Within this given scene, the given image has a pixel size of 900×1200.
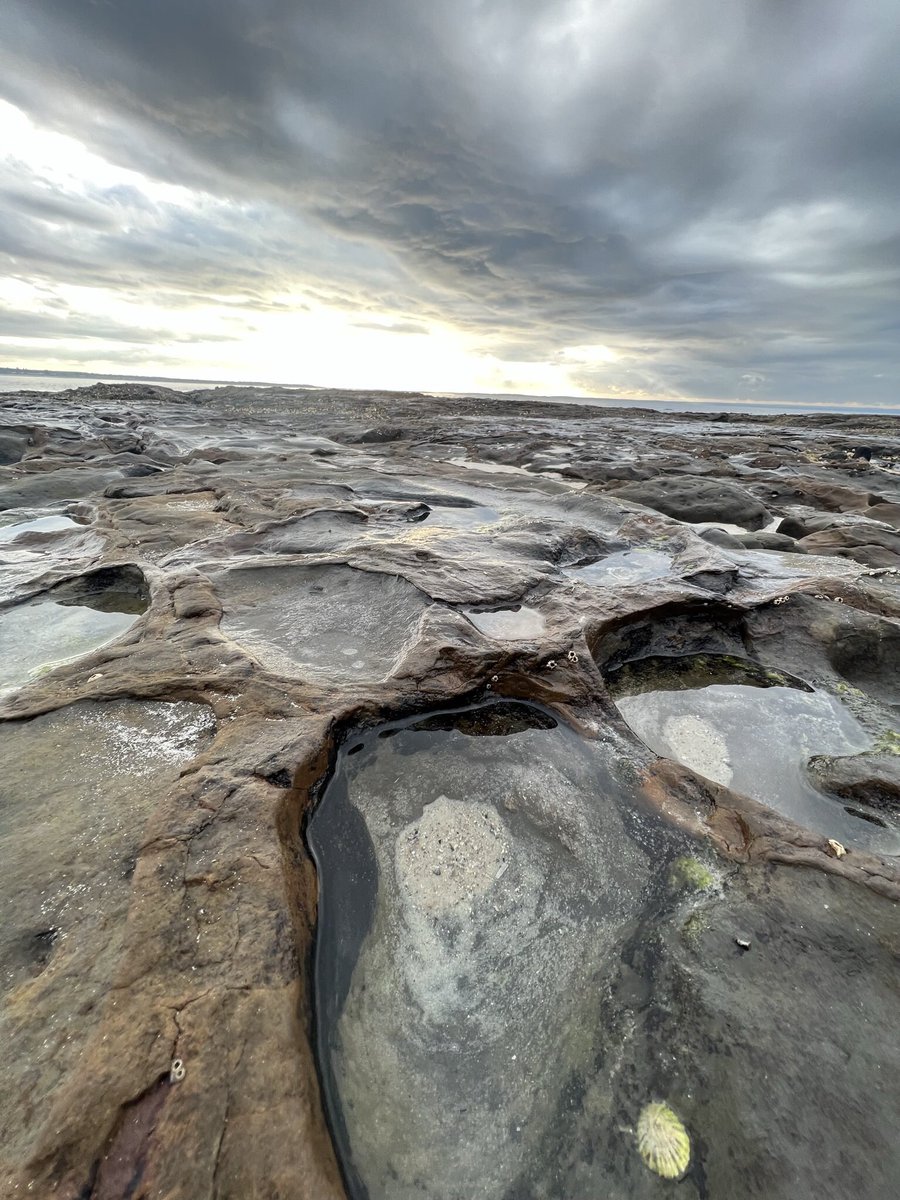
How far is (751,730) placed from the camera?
133 inches

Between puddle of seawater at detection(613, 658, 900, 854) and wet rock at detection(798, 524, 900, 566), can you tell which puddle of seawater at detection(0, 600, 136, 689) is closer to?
puddle of seawater at detection(613, 658, 900, 854)

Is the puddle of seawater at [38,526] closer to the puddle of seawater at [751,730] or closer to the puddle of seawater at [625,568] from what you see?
the puddle of seawater at [625,568]

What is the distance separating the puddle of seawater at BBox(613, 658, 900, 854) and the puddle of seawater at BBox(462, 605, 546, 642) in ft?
2.38

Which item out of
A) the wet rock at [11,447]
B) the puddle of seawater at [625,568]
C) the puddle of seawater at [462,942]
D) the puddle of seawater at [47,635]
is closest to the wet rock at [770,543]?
the puddle of seawater at [625,568]

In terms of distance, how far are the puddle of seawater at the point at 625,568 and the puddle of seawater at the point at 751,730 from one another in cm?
127

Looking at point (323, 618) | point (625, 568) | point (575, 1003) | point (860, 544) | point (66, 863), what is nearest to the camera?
point (575, 1003)

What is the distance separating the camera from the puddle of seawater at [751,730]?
2768mm

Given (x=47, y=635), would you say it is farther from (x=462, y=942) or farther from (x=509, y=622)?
A: (x=462, y=942)

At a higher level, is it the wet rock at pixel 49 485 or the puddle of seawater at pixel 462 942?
the puddle of seawater at pixel 462 942

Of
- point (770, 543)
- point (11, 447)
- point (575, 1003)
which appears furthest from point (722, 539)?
point (11, 447)

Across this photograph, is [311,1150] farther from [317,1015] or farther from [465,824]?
[465,824]

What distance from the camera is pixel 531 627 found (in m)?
4.04

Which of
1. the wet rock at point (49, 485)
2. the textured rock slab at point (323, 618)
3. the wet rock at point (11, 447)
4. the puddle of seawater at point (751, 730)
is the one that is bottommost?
the wet rock at point (11, 447)

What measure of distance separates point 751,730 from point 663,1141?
92.7 inches
